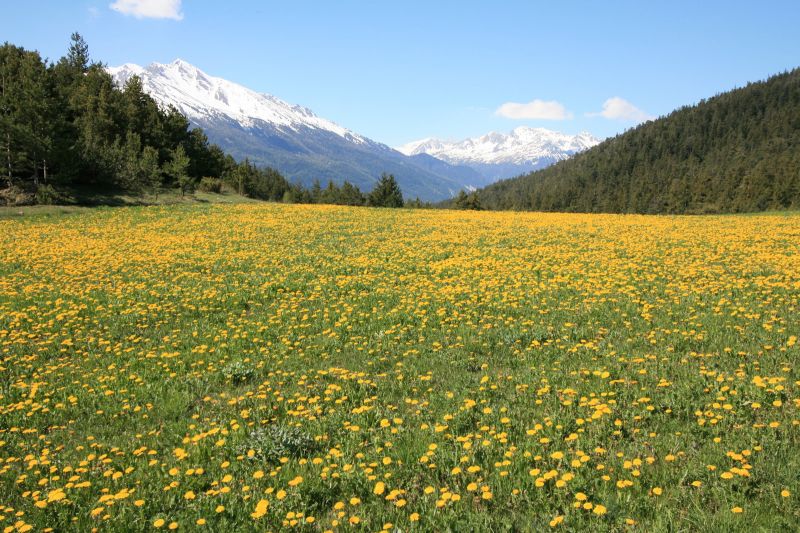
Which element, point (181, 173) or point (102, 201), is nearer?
point (102, 201)

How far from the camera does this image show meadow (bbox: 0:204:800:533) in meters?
4.74

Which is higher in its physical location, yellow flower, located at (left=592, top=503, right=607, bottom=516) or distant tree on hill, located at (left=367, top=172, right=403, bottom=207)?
distant tree on hill, located at (left=367, top=172, right=403, bottom=207)

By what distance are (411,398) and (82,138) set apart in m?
59.3

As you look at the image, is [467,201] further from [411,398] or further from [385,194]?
[411,398]

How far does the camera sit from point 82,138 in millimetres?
53031

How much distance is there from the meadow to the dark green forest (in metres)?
33.4

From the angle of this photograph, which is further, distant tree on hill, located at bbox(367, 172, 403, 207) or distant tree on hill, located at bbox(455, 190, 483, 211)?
distant tree on hill, located at bbox(367, 172, 403, 207)

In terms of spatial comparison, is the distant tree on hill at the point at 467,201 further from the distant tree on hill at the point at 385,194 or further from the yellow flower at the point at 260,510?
the yellow flower at the point at 260,510

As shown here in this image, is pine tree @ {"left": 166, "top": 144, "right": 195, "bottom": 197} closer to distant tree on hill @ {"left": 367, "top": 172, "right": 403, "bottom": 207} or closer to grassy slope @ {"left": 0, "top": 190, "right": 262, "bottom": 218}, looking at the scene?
grassy slope @ {"left": 0, "top": 190, "right": 262, "bottom": 218}

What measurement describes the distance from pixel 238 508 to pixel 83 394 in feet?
15.9

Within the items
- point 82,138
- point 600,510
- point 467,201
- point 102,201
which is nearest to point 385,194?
point 467,201

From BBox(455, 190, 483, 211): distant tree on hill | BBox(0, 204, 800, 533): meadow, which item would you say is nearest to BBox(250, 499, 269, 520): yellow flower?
BBox(0, 204, 800, 533): meadow

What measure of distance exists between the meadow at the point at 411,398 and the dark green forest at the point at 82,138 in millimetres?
33429

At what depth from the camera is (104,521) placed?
4.81 m
